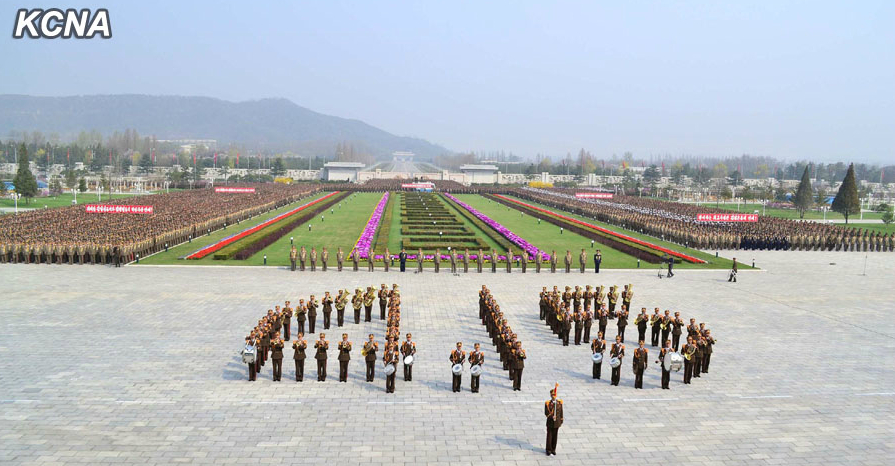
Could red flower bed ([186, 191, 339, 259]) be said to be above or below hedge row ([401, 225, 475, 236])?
below

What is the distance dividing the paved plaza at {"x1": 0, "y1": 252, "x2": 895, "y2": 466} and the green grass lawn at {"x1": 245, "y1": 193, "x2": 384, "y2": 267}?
26.3 ft

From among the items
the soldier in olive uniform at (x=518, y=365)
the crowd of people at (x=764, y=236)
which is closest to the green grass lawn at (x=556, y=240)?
the crowd of people at (x=764, y=236)

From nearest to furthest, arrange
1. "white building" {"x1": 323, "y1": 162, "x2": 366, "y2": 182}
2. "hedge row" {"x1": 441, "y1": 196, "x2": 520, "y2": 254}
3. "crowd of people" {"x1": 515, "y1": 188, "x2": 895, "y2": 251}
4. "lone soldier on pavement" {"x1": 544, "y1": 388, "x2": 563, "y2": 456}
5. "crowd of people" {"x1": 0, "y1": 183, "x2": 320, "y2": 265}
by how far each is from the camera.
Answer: "lone soldier on pavement" {"x1": 544, "y1": 388, "x2": 563, "y2": 456} < "crowd of people" {"x1": 0, "y1": 183, "x2": 320, "y2": 265} < "hedge row" {"x1": 441, "y1": 196, "x2": 520, "y2": 254} < "crowd of people" {"x1": 515, "y1": 188, "x2": 895, "y2": 251} < "white building" {"x1": 323, "y1": 162, "x2": 366, "y2": 182}

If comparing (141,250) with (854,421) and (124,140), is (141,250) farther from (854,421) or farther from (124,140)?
(124,140)

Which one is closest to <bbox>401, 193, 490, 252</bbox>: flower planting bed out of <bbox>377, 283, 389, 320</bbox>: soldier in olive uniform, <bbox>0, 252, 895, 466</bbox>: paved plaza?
<bbox>0, 252, 895, 466</bbox>: paved plaza

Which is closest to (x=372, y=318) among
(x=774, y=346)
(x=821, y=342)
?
(x=774, y=346)

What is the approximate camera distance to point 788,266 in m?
29.5

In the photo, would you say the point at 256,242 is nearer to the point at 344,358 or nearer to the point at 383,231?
the point at 383,231

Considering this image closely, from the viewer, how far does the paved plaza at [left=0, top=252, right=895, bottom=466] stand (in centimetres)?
962

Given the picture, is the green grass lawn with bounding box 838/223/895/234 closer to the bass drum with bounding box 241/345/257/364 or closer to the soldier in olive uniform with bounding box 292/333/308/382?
the soldier in olive uniform with bounding box 292/333/308/382

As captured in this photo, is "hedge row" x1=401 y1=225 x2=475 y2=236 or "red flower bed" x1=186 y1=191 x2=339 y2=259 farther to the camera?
"hedge row" x1=401 y1=225 x2=475 y2=236

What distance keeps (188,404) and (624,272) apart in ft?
66.7

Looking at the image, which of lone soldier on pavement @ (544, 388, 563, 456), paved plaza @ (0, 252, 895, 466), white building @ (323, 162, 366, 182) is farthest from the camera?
white building @ (323, 162, 366, 182)

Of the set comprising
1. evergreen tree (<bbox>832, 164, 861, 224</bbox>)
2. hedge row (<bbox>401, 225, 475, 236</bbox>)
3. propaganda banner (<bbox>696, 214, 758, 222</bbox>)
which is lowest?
hedge row (<bbox>401, 225, 475, 236</bbox>)
